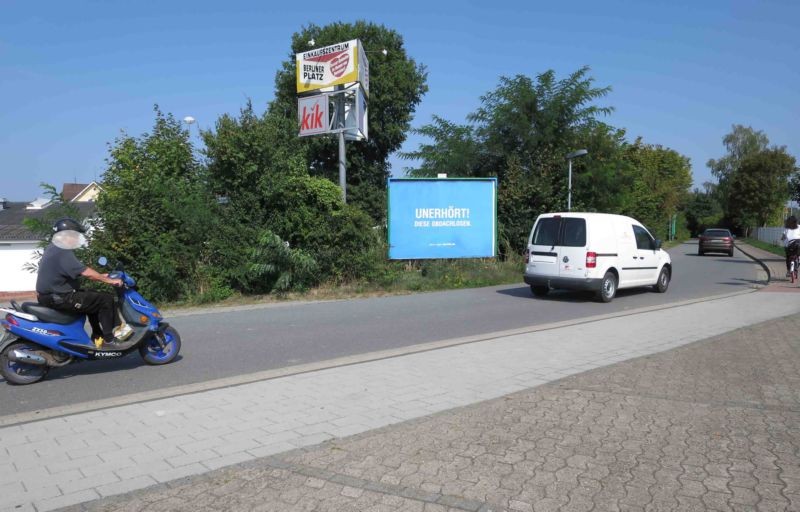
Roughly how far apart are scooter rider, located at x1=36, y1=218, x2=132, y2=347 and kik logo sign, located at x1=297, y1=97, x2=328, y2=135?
12.3m

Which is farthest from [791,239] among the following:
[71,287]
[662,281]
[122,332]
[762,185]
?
[762,185]

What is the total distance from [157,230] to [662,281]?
12.4 metres

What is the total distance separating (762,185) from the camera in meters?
65.7

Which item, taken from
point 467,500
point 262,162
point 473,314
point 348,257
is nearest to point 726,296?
point 473,314

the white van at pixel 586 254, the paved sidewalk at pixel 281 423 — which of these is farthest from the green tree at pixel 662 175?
the paved sidewalk at pixel 281 423

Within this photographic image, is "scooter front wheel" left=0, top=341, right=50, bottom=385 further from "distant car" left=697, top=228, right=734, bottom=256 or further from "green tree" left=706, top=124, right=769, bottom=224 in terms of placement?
"green tree" left=706, top=124, right=769, bottom=224

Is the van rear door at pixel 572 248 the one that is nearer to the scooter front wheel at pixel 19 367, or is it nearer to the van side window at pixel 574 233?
the van side window at pixel 574 233

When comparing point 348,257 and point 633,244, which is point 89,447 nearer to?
point 348,257

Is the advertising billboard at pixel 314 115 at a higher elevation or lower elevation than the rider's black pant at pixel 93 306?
higher

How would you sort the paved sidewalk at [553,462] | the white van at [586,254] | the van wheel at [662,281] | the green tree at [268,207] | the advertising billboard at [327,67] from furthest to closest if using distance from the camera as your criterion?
1. the advertising billboard at [327,67]
2. the van wheel at [662,281]
3. the green tree at [268,207]
4. the white van at [586,254]
5. the paved sidewalk at [553,462]

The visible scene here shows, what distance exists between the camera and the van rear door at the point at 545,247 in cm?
1329

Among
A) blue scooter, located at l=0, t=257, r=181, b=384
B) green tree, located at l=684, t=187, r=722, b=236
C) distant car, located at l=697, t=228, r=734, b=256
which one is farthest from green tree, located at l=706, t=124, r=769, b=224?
blue scooter, located at l=0, t=257, r=181, b=384

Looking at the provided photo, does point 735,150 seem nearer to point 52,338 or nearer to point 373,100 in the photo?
point 373,100

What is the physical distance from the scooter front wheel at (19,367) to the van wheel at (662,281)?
13.5 meters
